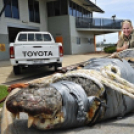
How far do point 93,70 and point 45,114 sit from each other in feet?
3.38

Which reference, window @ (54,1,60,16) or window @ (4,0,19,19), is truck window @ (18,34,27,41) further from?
window @ (54,1,60,16)

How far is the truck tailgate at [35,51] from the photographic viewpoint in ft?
24.8

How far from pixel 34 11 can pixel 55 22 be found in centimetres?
339

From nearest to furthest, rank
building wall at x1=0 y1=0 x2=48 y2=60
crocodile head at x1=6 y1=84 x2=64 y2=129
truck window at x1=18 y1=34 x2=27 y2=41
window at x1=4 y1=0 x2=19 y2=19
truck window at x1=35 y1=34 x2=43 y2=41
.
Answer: crocodile head at x1=6 y1=84 x2=64 y2=129 → truck window at x1=18 y1=34 x2=27 y2=41 → truck window at x1=35 y1=34 x2=43 y2=41 → building wall at x1=0 y1=0 x2=48 y2=60 → window at x1=4 y1=0 x2=19 y2=19

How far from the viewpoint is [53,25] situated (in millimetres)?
23859

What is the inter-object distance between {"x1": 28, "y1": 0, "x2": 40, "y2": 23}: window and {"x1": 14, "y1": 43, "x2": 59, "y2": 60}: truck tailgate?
13.9 m

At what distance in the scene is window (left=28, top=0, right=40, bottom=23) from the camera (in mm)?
20614

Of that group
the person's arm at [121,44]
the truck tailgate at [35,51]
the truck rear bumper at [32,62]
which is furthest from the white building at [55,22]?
the person's arm at [121,44]

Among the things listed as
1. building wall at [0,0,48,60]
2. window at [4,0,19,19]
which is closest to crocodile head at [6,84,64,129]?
building wall at [0,0,48,60]

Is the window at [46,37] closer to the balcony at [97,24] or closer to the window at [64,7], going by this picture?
the window at [64,7]

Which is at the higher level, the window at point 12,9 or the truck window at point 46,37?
the window at point 12,9

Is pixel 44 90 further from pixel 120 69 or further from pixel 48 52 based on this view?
pixel 48 52

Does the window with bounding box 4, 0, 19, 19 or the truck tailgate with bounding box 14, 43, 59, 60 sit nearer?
the truck tailgate with bounding box 14, 43, 59, 60

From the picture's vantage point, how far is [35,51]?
775 cm
